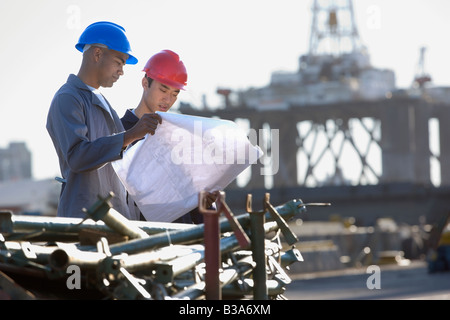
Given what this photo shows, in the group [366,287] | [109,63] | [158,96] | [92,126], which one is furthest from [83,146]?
[366,287]

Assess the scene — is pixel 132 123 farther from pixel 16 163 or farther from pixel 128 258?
pixel 16 163

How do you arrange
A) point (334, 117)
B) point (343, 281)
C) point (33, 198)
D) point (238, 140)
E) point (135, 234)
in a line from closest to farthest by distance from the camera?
point (135, 234) < point (238, 140) < point (343, 281) < point (33, 198) < point (334, 117)

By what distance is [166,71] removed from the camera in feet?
20.2

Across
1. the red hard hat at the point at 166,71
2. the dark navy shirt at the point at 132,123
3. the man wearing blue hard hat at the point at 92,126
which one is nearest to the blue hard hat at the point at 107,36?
the man wearing blue hard hat at the point at 92,126

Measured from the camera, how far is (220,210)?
331 centimetres

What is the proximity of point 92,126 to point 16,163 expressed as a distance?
12861cm

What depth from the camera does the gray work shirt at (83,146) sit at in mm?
4652

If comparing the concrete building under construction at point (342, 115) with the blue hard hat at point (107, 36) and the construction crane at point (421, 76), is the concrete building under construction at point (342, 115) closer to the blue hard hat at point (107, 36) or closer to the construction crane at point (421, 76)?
the construction crane at point (421, 76)

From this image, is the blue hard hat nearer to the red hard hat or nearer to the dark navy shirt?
the dark navy shirt

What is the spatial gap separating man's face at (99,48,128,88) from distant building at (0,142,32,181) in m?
124

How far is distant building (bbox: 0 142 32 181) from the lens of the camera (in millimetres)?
127562
